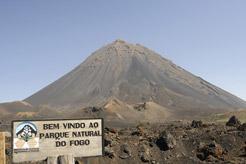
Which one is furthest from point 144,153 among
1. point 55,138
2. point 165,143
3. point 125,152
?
point 55,138

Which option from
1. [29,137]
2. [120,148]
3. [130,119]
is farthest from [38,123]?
[130,119]

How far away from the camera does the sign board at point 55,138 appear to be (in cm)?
1052

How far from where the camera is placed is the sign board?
10523 mm

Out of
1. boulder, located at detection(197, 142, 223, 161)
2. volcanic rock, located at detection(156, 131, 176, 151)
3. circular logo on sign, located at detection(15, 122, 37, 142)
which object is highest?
circular logo on sign, located at detection(15, 122, 37, 142)

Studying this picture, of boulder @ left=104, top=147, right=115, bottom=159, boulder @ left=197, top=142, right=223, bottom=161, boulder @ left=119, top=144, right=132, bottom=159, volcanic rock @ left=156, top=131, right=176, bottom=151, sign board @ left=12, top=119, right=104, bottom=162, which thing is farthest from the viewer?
volcanic rock @ left=156, top=131, right=176, bottom=151

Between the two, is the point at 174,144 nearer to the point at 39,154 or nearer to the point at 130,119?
the point at 39,154

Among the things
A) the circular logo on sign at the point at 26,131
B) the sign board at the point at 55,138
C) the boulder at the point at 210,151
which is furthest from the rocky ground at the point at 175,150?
the circular logo on sign at the point at 26,131

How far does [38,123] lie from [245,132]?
32.7 metres

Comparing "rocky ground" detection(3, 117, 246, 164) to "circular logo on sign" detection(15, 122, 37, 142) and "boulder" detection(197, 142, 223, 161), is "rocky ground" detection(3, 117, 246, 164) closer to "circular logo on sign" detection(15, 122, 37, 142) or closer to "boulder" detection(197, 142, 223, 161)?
"boulder" detection(197, 142, 223, 161)

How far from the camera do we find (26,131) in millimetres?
10602

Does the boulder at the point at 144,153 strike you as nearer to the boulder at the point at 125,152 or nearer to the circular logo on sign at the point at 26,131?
the boulder at the point at 125,152

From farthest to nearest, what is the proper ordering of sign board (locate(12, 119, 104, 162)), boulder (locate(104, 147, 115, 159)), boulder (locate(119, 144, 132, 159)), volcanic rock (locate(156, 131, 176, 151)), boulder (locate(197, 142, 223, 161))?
volcanic rock (locate(156, 131, 176, 151)) < boulder (locate(197, 142, 223, 161)) < boulder (locate(119, 144, 132, 159)) < boulder (locate(104, 147, 115, 159)) < sign board (locate(12, 119, 104, 162))

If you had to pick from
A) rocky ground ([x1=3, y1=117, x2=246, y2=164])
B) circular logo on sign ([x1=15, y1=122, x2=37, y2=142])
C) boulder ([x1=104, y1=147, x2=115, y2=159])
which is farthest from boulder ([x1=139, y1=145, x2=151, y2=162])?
circular logo on sign ([x1=15, y1=122, x2=37, y2=142])

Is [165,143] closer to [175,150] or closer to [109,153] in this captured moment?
[175,150]
